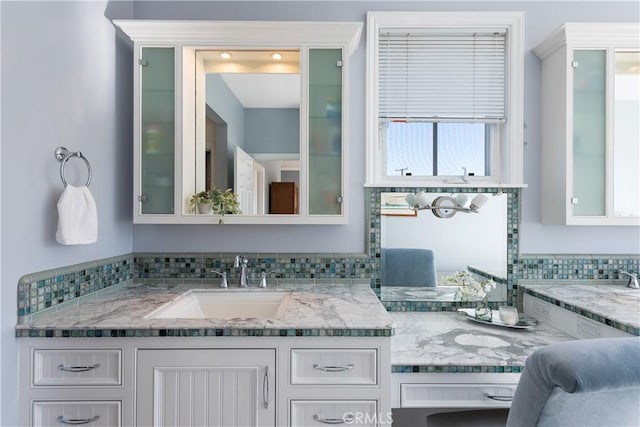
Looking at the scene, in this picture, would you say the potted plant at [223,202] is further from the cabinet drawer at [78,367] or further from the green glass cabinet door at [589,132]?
the green glass cabinet door at [589,132]

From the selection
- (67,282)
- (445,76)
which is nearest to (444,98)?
(445,76)

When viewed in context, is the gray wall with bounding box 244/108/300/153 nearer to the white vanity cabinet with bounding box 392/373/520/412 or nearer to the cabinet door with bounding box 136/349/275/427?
the cabinet door with bounding box 136/349/275/427

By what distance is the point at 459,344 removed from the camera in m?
1.67

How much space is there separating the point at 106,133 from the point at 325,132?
41.5 inches

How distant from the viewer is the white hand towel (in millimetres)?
1524

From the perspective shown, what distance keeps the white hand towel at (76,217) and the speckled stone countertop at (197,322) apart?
285 millimetres

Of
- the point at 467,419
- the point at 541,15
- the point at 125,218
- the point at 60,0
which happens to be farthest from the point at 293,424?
the point at 541,15

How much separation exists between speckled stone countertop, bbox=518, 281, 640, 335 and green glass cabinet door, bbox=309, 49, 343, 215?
42.8 inches

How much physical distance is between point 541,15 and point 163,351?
246cm

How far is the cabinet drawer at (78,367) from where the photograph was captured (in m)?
1.38

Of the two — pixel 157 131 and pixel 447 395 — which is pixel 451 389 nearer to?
pixel 447 395

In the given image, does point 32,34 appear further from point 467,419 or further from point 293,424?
point 467,419

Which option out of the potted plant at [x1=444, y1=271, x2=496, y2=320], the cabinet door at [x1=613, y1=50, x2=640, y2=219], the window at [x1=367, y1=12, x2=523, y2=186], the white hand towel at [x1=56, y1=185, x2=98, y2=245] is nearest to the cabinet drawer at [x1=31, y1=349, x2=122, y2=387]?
the white hand towel at [x1=56, y1=185, x2=98, y2=245]

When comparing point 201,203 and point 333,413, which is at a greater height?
point 201,203
